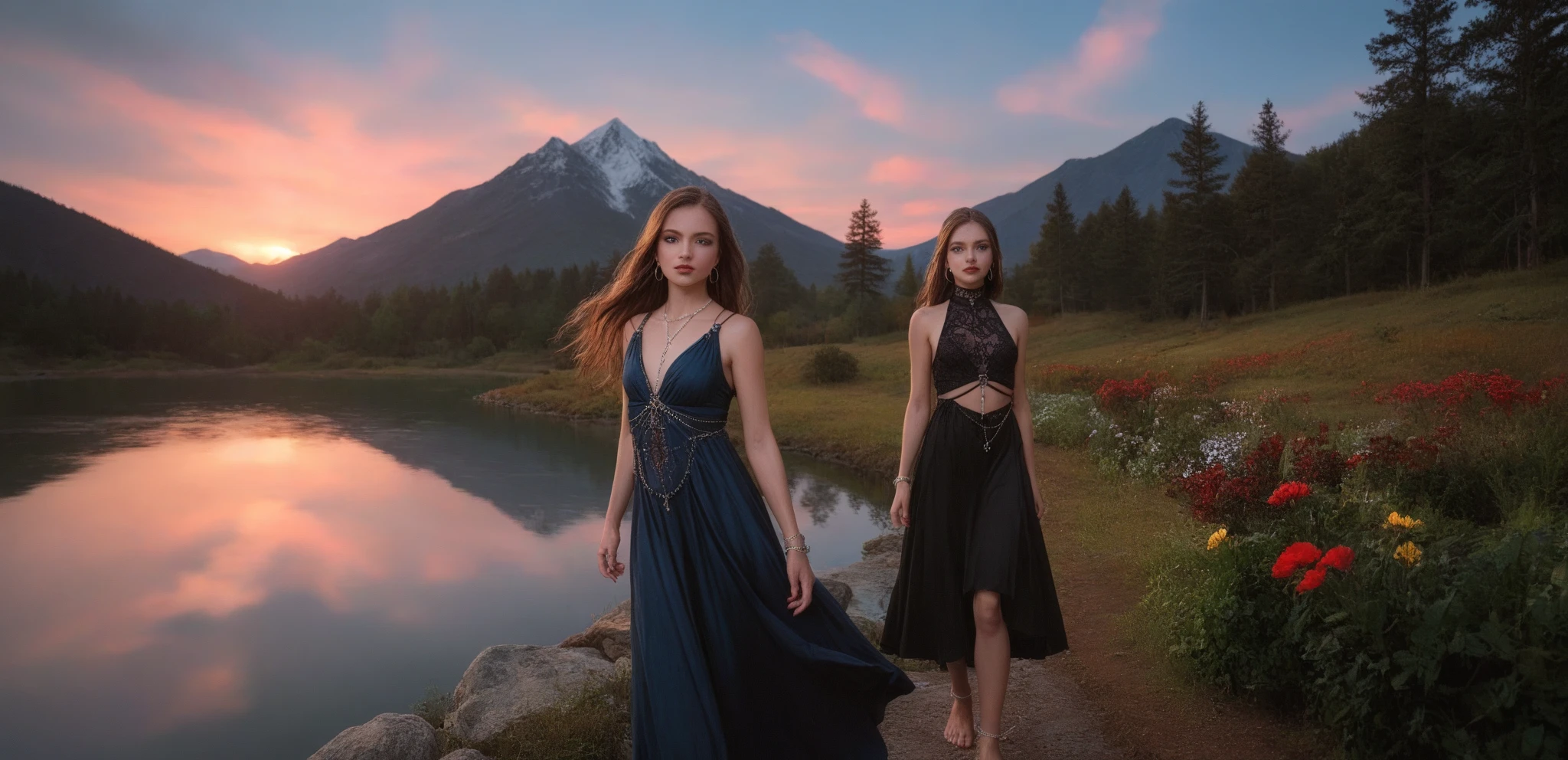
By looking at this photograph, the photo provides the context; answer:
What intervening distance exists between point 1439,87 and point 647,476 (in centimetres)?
3873

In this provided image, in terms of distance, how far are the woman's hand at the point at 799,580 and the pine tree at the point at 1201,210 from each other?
41.2 meters

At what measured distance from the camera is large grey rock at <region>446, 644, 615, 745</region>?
16.4 feet

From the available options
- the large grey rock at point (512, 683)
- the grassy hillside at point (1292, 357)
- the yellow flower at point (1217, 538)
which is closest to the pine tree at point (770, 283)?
the grassy hillside at point (1292, 357)

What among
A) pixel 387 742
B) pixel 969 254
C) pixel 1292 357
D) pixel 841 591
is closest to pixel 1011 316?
pixel 969 254

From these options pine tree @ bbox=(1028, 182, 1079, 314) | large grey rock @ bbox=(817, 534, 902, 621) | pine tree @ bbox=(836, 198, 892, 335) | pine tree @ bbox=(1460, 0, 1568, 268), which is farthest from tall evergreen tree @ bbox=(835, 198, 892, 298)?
large grey rock @ bbox=(817, 534, 902, 621)

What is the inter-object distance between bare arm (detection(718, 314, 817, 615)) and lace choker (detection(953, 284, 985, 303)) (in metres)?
1.38

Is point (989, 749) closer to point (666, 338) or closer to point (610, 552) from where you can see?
point (610, 552)

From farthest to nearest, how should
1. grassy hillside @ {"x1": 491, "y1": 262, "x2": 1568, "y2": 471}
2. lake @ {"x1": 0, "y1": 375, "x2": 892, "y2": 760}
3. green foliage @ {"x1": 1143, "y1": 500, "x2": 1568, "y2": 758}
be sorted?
1. grassy hillside @ {"x1": 491, "y1": 262, "x2": 1568, "y2": 471}
2. lake @ {"x1": 0, "y1": 375, "x2": 892, "y2": 760}
3. green foliage @ {"x1": 1143, "y1": 500, "x2": 1568, "y2": 758}

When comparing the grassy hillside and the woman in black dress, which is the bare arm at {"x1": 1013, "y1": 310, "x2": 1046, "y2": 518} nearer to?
the woman in black dress

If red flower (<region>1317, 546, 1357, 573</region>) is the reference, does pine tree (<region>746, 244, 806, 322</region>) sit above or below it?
above

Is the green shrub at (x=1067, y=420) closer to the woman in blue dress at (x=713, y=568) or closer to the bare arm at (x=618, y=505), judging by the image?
the woman in blue dress at (x=713, y=568)

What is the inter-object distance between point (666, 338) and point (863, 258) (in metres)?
57.0

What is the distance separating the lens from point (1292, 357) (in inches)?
762

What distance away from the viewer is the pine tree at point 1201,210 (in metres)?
39.8
